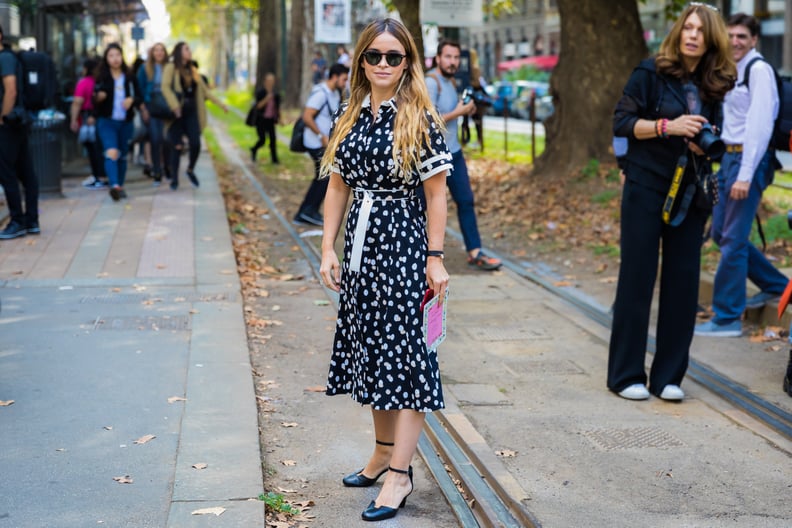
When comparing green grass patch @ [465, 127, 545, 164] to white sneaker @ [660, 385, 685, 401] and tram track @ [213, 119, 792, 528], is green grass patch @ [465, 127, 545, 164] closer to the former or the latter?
tram track @ [213, 119, 792, 528]

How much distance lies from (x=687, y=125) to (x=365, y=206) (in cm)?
212

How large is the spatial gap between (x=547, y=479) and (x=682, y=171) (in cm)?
187

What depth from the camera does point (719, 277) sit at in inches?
303

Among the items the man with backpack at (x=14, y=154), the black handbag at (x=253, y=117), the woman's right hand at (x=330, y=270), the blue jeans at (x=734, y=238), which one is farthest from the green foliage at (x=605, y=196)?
the black handbag at (x=253, y=117)

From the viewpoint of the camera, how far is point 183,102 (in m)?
15.0

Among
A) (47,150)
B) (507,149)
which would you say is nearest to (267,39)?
(507,149)

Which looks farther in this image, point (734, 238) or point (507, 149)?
point (507, 149)

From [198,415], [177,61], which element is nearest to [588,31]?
[177,61]

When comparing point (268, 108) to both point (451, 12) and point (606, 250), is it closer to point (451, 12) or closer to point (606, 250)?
point (451, 12)

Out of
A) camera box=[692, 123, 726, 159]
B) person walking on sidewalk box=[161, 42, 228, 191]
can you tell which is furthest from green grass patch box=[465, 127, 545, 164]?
camera box=[692, 123, 726, 159]

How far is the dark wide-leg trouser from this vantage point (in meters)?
6.02

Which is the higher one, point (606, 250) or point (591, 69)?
point (591, 69)

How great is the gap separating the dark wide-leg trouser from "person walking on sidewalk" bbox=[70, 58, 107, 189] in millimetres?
10354

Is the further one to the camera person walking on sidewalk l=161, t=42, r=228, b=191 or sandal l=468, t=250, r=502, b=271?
person walking on sidewalk l=161, t=42, r=228, b=191
